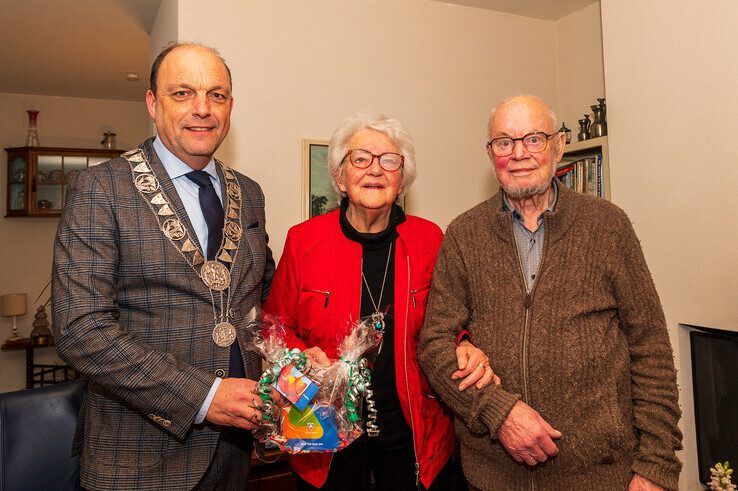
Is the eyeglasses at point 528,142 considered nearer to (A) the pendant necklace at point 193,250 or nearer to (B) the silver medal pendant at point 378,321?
(B) the silver medal pendant at point 378,321

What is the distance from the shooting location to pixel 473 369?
1.47m

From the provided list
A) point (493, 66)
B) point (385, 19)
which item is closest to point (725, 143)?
point (493, 66)

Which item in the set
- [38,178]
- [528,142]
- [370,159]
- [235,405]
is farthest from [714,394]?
[38,178]

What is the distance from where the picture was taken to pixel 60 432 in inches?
67.0

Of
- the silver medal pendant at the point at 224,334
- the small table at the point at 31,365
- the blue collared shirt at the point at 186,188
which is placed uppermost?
the blue collared shirt at the point at 186,188

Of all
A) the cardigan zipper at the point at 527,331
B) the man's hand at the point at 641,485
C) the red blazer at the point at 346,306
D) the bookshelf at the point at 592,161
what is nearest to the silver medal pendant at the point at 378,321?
the red blazer at the point at 346,306

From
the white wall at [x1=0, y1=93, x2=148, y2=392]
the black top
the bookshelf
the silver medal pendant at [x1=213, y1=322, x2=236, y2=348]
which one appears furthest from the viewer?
the white wall at [x1=0, y1=93, x2=148, y2=392]

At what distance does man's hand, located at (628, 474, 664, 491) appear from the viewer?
1.39 meters

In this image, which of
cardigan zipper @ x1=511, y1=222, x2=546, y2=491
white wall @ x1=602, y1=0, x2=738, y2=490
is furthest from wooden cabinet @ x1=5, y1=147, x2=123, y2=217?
cardigan zipper @ x1=511, y1=222, x2=546, y2=491

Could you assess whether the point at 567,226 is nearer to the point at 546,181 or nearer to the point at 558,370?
the point at 546,181

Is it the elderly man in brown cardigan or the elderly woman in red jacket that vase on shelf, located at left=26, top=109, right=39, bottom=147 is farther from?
the elderly man in brown cardigan

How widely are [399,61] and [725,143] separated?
1.86 meters

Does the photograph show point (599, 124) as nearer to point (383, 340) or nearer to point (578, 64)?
point (578, 64)

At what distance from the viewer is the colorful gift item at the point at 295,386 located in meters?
1.30
